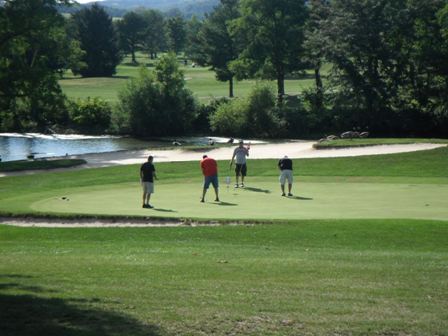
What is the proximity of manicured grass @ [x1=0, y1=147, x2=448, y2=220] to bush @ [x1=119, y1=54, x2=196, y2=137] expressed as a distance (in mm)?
31969

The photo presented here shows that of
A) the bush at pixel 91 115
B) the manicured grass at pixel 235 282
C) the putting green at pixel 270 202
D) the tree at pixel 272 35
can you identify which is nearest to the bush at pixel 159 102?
the bush at pixel 91 115

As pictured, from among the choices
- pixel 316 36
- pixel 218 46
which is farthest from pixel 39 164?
pixel 218 46

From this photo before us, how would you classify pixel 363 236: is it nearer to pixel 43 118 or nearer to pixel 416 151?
pixel 416 151

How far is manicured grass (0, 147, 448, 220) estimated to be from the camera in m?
26.3

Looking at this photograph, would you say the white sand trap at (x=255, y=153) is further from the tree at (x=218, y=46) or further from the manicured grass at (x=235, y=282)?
the tree at (x=218, y=46)

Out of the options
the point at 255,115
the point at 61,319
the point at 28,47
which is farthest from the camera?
the point at 255,115

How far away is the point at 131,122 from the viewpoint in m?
79.5

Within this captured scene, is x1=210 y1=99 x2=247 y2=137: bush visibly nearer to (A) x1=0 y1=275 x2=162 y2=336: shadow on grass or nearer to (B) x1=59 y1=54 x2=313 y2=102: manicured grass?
(B) x1=59 y1=54 x2=313 y2=102: manicured grass

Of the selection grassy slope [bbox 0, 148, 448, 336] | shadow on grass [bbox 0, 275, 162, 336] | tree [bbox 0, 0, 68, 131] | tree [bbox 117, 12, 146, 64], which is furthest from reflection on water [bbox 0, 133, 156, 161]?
tree [bbox 117, 12, 146, 64]

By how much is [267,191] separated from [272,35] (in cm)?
5252

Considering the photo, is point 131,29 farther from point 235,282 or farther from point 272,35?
point 235,282

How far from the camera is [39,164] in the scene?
161ft

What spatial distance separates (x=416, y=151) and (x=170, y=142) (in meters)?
31.4

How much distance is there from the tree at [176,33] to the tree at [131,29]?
20.7 ft
